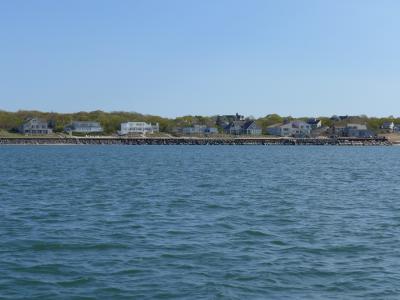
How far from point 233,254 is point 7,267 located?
5772mm

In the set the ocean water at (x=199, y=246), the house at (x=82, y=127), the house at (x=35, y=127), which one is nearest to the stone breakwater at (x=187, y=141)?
the house at (x=35, y=127)

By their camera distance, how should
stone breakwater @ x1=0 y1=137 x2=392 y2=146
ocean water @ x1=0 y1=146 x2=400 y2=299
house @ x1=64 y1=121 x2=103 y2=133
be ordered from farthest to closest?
house @ x1=64 y1=121 x2=103 y2=133 < stone breakwater @ x1=0 y1=137 x2=392 y2=146 < ocean water @ x1=0 y1=146 x2=400 y2=299

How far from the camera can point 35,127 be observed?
610 ft

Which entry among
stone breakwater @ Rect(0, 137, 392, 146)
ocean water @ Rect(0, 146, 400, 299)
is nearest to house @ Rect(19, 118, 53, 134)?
stone breakwater @ Rect(0, 137, 392, 146)

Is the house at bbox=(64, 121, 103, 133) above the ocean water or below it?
above

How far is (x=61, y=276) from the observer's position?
13.7 m

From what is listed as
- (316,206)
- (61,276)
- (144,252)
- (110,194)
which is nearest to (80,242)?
(144,252)

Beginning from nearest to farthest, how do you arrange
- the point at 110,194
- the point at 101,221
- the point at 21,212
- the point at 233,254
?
the point at 233,254, the point at 101,221, the point at 21,212, the point at 110,194

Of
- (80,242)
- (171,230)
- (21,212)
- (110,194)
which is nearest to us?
(80,242)

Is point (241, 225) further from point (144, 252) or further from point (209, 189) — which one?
point (209, 189)

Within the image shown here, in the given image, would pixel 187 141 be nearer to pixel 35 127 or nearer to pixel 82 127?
pixel 82 127

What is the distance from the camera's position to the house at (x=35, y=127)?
610 ft

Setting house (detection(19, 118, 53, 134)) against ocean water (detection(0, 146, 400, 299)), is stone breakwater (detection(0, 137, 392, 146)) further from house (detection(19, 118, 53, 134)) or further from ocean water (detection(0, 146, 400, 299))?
ocean water (detection(0, 146, 400, 299))

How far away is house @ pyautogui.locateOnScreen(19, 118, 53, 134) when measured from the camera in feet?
610
